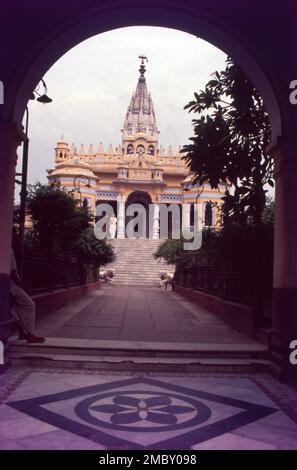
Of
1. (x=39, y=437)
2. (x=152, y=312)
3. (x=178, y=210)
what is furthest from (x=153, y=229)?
(x=39, y=437)

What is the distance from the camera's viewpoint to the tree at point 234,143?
322 inches

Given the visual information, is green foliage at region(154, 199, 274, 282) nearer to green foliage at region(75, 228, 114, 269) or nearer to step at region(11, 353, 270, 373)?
step at region(11, 353, 270, 373)

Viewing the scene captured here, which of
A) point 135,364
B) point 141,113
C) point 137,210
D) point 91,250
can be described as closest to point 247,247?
point 135,364

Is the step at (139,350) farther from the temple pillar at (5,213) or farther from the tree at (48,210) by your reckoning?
the tree at (48,210)

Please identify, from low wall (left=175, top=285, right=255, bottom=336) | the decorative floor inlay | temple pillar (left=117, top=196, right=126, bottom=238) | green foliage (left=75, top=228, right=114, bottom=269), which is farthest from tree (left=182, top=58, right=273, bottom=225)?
temple pillar (left=117, top=196, right=126, bottom=238)

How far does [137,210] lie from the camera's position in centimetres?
4788

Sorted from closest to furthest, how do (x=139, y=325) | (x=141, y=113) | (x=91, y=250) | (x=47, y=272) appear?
1. (x=139, y=325)
2. (x=47, y=272)
3. (x=91, y=250)
4. (x=141, y=113)

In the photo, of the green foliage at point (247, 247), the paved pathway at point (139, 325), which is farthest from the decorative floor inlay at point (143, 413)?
the green foliage at point (247, 247)

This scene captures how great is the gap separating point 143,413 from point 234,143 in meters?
5.54

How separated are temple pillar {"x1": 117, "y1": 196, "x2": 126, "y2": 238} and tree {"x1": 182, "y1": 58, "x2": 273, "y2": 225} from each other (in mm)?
35809

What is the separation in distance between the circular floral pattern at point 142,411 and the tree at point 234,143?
4383mm

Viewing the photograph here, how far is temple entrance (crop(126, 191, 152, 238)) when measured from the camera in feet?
156

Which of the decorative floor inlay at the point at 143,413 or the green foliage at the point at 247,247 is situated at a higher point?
the green foliage at the point at 247,247

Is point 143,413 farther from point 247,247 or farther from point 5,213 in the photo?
point 247,247
